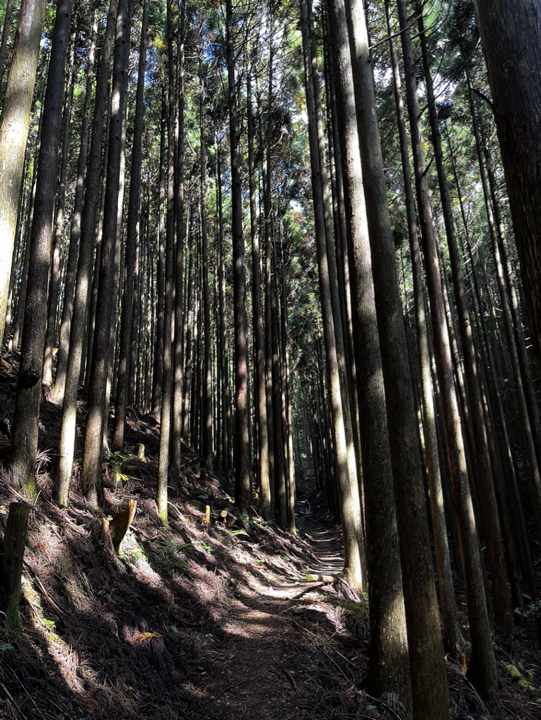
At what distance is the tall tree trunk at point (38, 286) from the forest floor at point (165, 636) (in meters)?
0.34

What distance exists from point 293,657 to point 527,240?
512 centimetres

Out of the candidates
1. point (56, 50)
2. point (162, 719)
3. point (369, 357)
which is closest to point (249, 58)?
point (56, 50)

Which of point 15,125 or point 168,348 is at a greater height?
point 168,348

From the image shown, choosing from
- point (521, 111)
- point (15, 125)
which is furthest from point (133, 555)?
point (521, 111)

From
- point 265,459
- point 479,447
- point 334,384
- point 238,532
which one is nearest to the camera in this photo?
point 334,384

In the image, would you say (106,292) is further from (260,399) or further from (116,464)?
(260,399)

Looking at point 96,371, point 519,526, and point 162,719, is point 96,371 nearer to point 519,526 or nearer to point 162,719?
point 162,719

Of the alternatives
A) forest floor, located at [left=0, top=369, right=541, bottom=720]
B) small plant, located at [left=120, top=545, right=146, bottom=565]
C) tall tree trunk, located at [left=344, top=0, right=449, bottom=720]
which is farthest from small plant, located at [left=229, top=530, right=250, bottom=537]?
tall tree trunk, located at [left=344, top=0, right=449, bottom=720]

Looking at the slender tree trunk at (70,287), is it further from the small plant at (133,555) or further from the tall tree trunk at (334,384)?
the tall tree trunk at (334,384)

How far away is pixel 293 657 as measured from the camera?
16.8ft

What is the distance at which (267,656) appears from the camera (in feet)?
17.2

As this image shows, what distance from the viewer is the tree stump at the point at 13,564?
138 inches

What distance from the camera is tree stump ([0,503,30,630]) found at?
3.50 m

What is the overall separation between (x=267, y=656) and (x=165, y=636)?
3.84 ft
